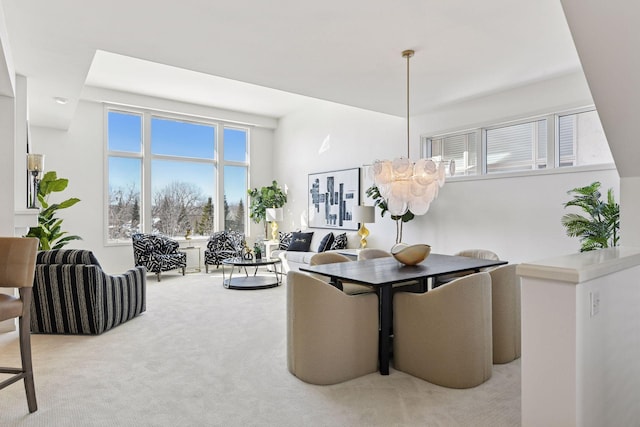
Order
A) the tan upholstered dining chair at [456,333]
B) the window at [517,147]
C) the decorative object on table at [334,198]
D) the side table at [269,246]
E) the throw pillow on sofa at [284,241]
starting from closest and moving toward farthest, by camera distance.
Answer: the tan upholstered dining chair at [456,333] → the window at [517,147] → the decorative object on table at [334,198] → the throw pillow on sofa at [284,241] → the side table at [269,246]

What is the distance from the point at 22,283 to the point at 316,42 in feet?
9.33

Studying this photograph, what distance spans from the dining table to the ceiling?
1990 millimetres

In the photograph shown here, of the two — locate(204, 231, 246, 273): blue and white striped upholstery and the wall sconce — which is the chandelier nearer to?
the wall sconce

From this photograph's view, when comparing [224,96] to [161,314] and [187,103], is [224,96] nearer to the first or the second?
[187,103]

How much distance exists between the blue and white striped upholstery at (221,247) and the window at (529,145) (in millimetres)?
4113

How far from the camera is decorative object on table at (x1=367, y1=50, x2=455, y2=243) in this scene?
3.75m

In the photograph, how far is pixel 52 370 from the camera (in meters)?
3.06

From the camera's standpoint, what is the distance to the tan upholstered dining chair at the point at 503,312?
321cm

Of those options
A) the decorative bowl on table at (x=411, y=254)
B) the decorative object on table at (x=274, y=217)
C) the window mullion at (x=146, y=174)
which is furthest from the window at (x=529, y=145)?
the window mullion at (x=146, y=174)

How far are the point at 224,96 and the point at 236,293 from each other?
12.5 ft

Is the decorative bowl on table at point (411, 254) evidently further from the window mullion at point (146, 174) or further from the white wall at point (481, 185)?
the window mullion at point (146, 174)

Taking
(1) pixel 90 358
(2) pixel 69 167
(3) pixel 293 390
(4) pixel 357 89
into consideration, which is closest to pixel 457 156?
(4) pixel 357 89

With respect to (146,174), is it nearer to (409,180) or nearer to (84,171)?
(84,171)

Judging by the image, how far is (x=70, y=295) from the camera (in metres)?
3.85
